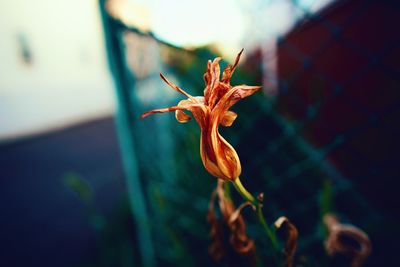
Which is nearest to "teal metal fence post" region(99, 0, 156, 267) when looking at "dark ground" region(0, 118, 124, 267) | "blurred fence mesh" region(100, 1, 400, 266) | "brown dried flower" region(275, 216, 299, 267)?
"blurred fence mesh" region(100, 1, 400, 266)

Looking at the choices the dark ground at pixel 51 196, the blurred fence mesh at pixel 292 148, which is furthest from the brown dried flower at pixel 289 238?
the dark ground at pixel 51 196

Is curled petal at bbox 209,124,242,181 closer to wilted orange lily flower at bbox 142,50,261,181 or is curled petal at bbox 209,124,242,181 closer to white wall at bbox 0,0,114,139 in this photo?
wilted orange lily flower at bbox 142,50,261,181

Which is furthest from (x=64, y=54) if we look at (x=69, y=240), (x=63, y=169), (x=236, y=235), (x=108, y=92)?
(x=236, y=235)

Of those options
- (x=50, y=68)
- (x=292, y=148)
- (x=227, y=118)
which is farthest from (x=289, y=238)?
(x=50, y=68)

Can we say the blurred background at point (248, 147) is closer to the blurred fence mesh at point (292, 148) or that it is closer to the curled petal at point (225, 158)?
the blurred fence mesh at point (292, 148)

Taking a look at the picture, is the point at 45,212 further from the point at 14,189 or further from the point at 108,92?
the point at 108,92

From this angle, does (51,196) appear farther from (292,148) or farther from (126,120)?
(292,148)
